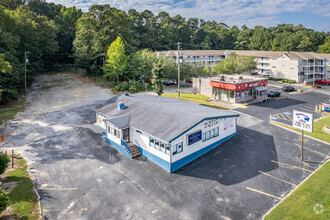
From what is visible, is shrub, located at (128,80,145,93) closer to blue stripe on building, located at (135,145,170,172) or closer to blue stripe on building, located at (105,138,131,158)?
blue stripe on building, located at (105,138,131,158)

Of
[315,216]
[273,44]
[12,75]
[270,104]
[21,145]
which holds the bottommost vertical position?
[315,216]

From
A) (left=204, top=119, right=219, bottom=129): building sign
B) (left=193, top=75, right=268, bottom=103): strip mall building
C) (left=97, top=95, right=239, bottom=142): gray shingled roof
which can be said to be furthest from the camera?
(left=193, top=75, right=268, bottom=103): strip mall building

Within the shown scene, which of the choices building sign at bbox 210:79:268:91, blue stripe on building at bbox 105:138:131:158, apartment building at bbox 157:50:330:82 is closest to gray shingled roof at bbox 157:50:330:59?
apartment building at bbox 157:50:330:82

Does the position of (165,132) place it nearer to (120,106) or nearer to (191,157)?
(191,157)

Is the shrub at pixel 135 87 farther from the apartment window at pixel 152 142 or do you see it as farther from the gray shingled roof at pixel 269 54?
the apartment window at pixel 152 142

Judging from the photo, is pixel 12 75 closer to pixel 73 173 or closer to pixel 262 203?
pixel 73 173

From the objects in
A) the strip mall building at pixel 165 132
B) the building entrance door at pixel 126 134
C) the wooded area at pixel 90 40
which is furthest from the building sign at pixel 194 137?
the wooded area at pixel 90 40

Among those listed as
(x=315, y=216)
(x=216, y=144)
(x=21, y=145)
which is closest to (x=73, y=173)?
(x=21, y=145)
